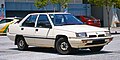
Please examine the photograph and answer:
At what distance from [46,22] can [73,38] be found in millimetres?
1700

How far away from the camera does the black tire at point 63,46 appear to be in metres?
12.9

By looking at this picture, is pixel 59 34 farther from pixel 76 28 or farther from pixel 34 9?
pixel 34 9

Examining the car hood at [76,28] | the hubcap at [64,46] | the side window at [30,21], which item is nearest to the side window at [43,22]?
the side window at [30,21]

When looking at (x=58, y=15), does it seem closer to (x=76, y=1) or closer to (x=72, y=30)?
(x=72, y=30)

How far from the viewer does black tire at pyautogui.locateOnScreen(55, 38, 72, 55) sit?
12.9 m

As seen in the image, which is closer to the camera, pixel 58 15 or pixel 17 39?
pixel 58 15

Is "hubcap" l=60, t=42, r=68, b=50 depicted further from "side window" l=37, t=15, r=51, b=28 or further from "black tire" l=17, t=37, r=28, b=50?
"black tire" l=17, t=37, r=28, b=50

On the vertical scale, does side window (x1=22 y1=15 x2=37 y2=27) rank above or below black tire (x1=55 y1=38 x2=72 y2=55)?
above

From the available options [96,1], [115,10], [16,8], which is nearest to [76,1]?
[115,10]

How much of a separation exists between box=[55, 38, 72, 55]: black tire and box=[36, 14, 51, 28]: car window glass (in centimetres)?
90

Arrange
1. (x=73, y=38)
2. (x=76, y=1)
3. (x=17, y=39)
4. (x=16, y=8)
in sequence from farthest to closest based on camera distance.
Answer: (x=76, y=1) < (x=16, y=8) < (x=17, y=39) < (x=73, y=38)

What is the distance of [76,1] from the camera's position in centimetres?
4606

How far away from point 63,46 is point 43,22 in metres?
1.49

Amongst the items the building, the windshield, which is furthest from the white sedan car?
the building
